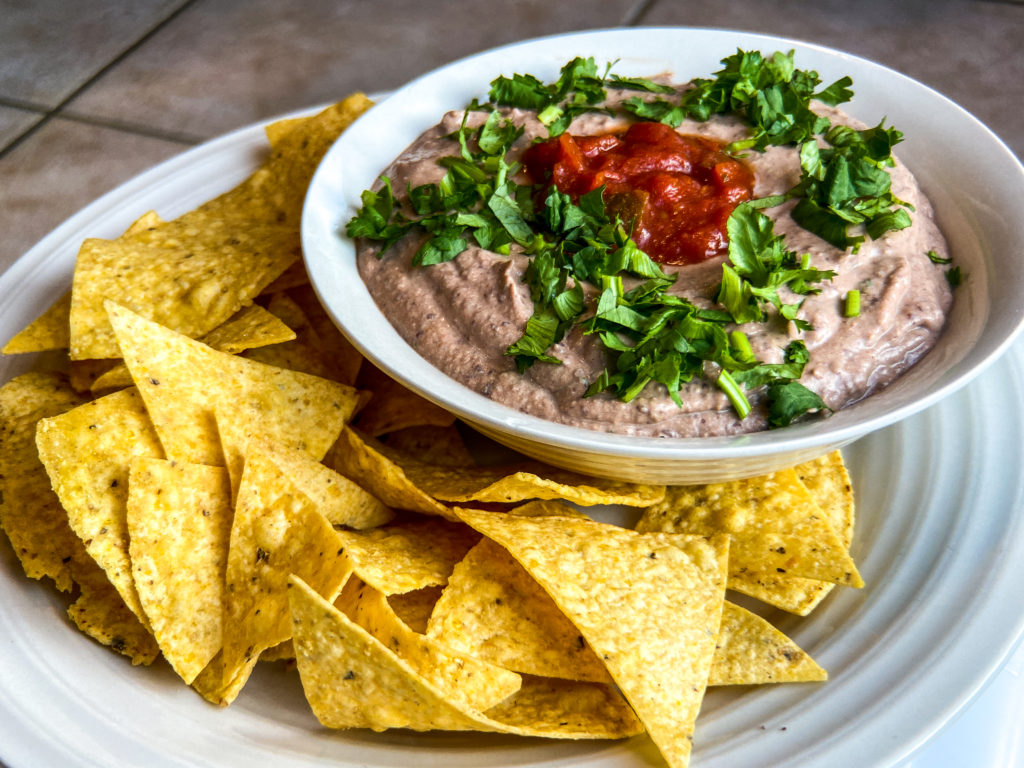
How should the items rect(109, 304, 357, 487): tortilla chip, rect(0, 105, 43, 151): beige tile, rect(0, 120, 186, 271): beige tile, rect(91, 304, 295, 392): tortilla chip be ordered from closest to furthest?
rect(109, 304, 357, 487): tortilla chip → rect(91, 304, 295, 392): tortilla chip → rect(0, 120, 186, 271): beige tile → rect(0, 105, 43, 151): beige tile

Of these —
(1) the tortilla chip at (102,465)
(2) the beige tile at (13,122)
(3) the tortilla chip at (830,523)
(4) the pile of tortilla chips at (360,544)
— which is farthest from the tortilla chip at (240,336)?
(2) the beige tile at (13,122)

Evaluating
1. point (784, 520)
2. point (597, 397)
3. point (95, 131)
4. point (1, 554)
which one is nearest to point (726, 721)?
point (784, 520)

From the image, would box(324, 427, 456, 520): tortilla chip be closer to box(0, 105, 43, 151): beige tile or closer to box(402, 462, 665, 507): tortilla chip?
box(402, 462, 665, 507): tortilla chip

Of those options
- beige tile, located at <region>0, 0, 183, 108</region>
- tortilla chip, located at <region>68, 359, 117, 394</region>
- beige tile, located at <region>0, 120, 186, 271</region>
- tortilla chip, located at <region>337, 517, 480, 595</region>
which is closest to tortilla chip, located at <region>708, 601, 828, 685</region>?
tortilla chip, located at <region>337, 517, 480, 595</region>

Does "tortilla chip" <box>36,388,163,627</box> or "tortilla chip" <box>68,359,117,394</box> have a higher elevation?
"tortilla chip" <box>36,388,163,627</box>

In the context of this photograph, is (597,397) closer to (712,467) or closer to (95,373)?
(712,467)

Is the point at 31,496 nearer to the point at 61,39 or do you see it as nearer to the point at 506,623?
the point at 506,623

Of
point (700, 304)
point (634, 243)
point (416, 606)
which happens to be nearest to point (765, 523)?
point (700, 304)
